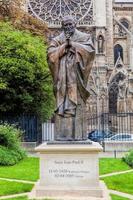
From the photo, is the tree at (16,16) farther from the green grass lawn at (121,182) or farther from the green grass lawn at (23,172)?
the green grass lawn at (121,182)

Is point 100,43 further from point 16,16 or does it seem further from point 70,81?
point 70,81

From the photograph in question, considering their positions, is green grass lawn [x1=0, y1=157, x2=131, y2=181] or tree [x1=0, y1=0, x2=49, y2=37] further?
tree [x1=0, y1=0, x2=49, y2=37]

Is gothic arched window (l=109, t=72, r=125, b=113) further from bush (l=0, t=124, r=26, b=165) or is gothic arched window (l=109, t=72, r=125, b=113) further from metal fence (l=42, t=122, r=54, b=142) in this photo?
bush (l=0, t=124, r=26, b=165)

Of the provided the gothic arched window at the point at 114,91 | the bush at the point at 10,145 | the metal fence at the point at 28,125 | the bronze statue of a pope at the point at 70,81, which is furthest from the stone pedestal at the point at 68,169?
the gothic arched window at the point at 114,91

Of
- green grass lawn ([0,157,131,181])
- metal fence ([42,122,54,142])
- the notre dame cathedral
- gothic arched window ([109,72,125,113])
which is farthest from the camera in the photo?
gothic arched window ([109,72,125,113])

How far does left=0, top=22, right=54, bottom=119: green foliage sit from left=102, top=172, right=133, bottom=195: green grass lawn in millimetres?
14338

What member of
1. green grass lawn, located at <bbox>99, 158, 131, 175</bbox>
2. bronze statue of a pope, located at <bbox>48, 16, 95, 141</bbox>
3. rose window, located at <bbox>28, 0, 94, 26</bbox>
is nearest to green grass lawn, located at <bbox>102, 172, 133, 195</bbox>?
green grass lawn, located at <bbox>99, 158, 131, 175</bbox>

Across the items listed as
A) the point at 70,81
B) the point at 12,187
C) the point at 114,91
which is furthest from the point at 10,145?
the point at 114,91

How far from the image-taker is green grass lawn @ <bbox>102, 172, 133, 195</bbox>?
1168 centimetres

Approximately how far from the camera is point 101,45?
52438 millimetres

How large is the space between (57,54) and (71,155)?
2.24m

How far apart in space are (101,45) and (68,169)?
43526mm

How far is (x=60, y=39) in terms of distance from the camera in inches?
415

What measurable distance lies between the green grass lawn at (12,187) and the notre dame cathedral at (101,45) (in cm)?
3686
